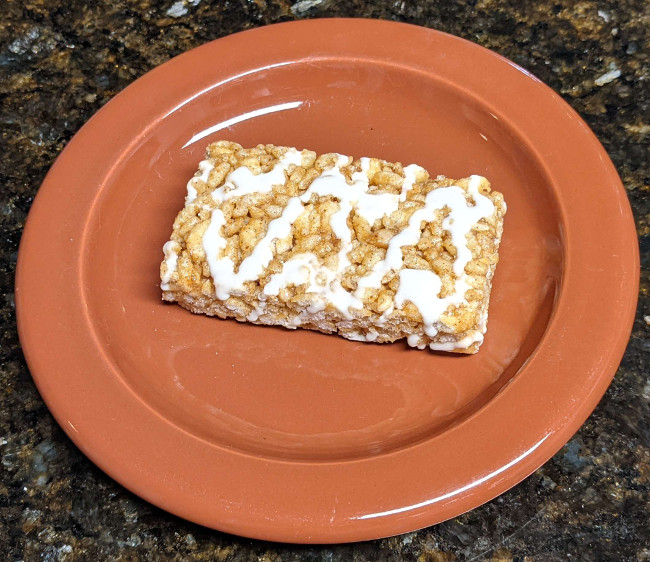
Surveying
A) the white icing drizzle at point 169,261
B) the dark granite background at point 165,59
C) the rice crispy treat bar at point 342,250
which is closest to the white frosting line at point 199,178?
the rice crispy treat bar at point 342,250

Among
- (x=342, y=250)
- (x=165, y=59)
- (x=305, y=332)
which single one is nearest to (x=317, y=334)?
(x=305, y=332)

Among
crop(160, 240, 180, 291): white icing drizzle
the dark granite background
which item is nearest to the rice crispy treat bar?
crop(160, 240, 180, 291): white icing drizzle

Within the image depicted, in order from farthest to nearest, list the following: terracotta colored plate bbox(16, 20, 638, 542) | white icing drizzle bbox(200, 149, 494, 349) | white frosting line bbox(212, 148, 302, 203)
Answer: white frosting line bbox(212, 148, 302, 203) → white icing drizzle bbox(200, 149, 494, 349) → terracotta colored plate bbox(16, 20, 638, 542)

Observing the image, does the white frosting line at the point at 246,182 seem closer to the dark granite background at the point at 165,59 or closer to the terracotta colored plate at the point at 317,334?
the terracotta colored plate at the point at 317,334

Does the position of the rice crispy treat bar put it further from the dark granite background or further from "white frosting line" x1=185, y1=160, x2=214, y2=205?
the dark granite background

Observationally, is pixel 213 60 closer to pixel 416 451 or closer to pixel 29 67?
pixel 29 67

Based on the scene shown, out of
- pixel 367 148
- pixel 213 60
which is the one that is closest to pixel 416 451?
pixel 367 148
